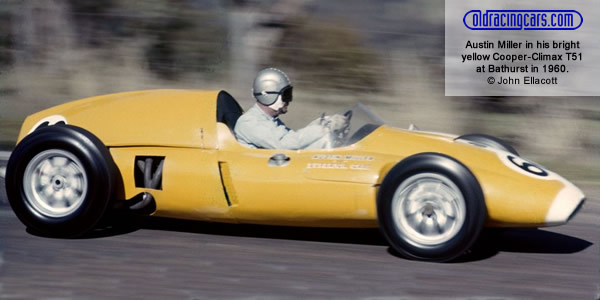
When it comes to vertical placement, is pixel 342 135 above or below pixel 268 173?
above

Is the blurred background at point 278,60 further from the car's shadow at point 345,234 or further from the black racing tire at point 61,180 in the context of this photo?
the black racing tire at point 61,180

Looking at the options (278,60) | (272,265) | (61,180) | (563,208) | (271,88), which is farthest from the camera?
(278,60)

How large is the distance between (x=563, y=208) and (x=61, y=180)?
139 inches

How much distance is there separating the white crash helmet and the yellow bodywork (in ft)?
1.19


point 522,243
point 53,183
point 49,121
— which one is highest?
point 49,121

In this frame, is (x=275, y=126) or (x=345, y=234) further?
(x=345, y=234)

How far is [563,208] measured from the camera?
5.77m

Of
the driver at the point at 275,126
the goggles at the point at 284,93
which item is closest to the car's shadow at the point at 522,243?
the driver at the point at 275,126

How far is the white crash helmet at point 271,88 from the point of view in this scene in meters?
6.80

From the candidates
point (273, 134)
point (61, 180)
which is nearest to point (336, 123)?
point (273, 134)

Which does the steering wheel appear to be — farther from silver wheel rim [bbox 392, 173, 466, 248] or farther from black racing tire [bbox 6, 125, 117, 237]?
black racing tire [bbox 6, 125, 117, 237]

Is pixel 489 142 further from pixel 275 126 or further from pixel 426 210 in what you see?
pixel 275 126

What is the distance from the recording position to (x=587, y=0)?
11422 mm

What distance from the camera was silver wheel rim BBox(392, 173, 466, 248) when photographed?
19.1 feet
